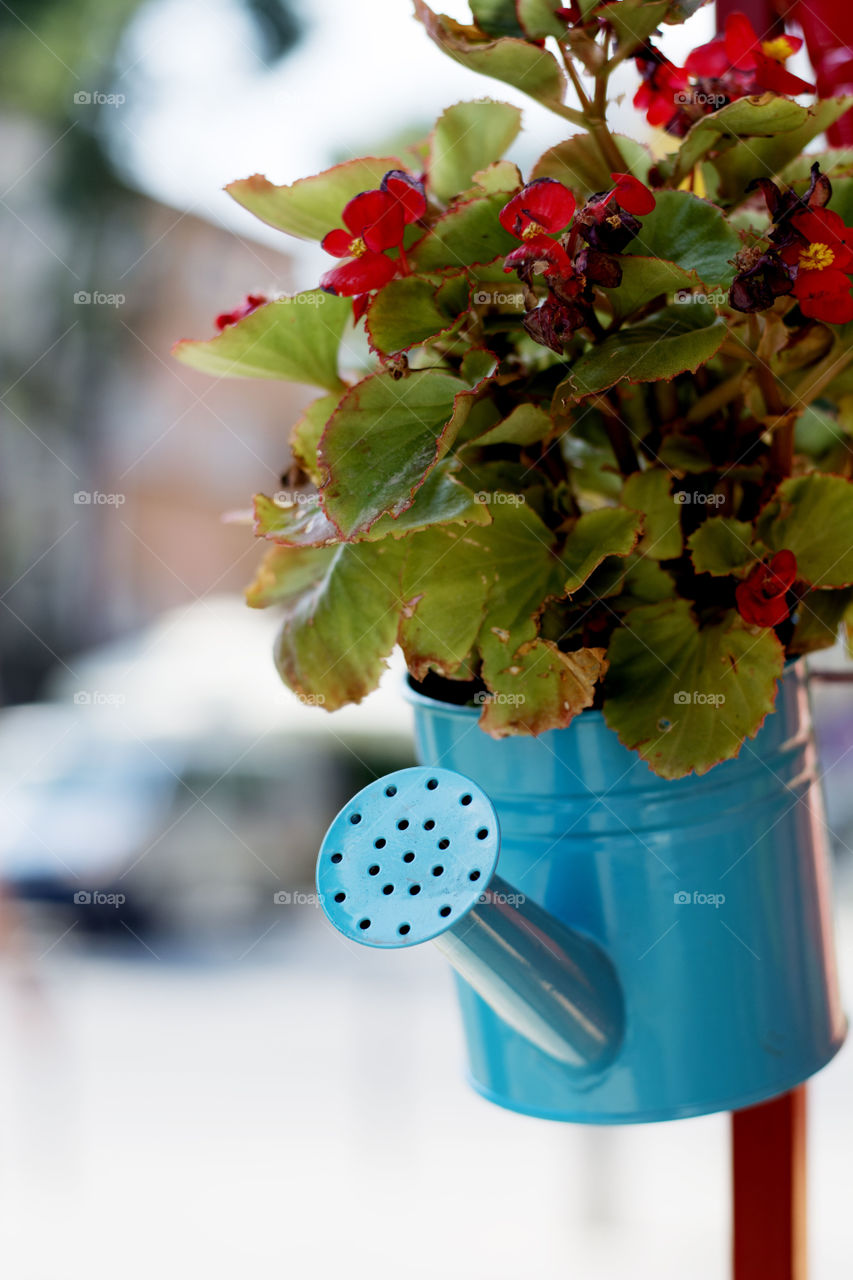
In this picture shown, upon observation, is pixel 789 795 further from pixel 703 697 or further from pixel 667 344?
pixel 667 344

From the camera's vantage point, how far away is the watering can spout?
372mm

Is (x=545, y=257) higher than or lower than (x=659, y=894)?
higher

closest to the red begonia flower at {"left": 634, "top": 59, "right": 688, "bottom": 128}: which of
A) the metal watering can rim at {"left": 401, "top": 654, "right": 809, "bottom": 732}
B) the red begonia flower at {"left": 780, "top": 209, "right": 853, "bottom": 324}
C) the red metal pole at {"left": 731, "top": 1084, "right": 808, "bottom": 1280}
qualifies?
the red begonia flower at {"left": 780, "top": 209, "right": 853, "bottom": 324}

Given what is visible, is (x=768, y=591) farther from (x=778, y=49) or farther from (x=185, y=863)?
(x=185, y=863)

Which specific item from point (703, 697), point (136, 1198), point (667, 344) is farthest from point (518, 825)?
point (136, 1198)

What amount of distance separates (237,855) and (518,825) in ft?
9.89

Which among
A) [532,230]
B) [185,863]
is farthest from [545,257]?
[185,863]

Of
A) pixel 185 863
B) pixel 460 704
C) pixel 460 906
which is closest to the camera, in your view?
pixel 460 906

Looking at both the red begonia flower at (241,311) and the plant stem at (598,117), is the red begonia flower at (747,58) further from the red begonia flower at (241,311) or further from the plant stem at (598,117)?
the red begonia flower at (241,311)

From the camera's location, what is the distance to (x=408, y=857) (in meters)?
0.39

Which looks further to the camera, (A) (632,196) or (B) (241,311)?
(B) (241,311)

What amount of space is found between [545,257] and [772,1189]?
1.58 ft

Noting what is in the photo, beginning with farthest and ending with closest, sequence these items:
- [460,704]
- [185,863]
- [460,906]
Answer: [185,863]
[460,704]
[460,906]

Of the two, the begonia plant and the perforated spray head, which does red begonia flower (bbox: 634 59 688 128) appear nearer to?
the begonia plant
